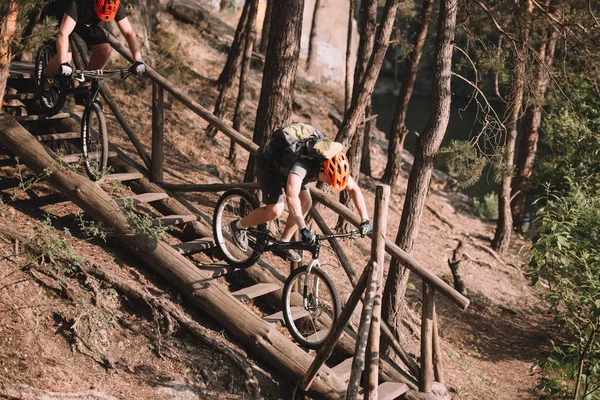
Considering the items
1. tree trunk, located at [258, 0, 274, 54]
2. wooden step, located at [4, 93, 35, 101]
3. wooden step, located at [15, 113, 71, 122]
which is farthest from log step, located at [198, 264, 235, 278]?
tree trunk, located at [258, 0, 274, 54]

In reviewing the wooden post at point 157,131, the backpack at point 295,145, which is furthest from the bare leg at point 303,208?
the wooden post at point 157,131

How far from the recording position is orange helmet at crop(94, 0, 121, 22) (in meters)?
7.91

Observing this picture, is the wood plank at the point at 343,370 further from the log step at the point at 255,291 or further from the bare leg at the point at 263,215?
the bare leg at the point at 263,215

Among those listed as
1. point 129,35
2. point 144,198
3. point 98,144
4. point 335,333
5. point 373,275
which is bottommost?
point 335,333

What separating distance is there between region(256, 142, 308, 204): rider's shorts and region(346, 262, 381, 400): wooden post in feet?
4.74

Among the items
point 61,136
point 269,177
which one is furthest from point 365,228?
point 61,136

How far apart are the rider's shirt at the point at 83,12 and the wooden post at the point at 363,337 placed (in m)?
4.40

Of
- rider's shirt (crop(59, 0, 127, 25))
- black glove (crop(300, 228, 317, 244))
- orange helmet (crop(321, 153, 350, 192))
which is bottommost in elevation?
black glove (crop(300, 228, 317, 244))

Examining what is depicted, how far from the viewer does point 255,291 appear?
7.66 metres

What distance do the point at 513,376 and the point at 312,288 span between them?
5.54 metres

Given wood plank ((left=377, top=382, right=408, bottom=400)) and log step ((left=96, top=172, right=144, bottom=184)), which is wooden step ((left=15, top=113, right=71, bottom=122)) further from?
wood plank ((left=377, top=382, right=408, bottom=400))

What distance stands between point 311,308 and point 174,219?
6.68ft

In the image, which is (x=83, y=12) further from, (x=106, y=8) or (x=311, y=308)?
(x=311, y=308)

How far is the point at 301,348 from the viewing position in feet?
24.0
